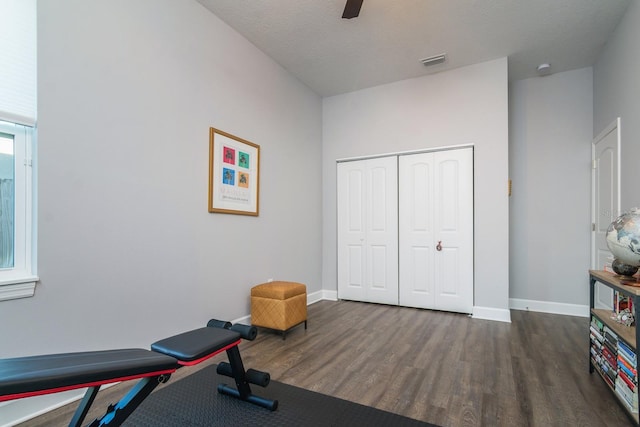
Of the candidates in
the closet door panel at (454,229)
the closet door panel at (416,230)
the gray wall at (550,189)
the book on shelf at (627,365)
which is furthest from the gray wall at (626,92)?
the closet door panel at (416,230)

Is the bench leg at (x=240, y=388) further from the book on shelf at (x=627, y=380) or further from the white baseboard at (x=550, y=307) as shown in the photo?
the white baseboard at (x=550, y=307)

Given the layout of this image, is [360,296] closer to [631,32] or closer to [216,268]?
[216,268]

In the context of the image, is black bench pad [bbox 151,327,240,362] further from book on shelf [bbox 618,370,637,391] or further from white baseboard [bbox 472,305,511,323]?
white baseboard [bbox 472,305,511,323]

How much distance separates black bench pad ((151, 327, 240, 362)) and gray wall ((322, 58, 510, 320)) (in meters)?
3.16

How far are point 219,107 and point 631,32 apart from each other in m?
3.92

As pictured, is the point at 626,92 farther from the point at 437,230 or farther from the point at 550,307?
the point at 550,307

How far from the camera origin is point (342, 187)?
4.82 meters

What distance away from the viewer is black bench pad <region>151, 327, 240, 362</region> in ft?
4.94

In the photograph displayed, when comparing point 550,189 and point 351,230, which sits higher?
point 550,189

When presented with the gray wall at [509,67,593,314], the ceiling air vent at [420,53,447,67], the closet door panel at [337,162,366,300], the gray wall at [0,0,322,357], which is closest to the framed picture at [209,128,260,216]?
the gray wall at [0,0,322,357]

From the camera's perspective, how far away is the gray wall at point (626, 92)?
2756 millimetres

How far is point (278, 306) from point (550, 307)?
11.7 feet

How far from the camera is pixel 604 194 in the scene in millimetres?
3541

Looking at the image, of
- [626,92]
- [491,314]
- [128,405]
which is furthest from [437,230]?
[128,405]
